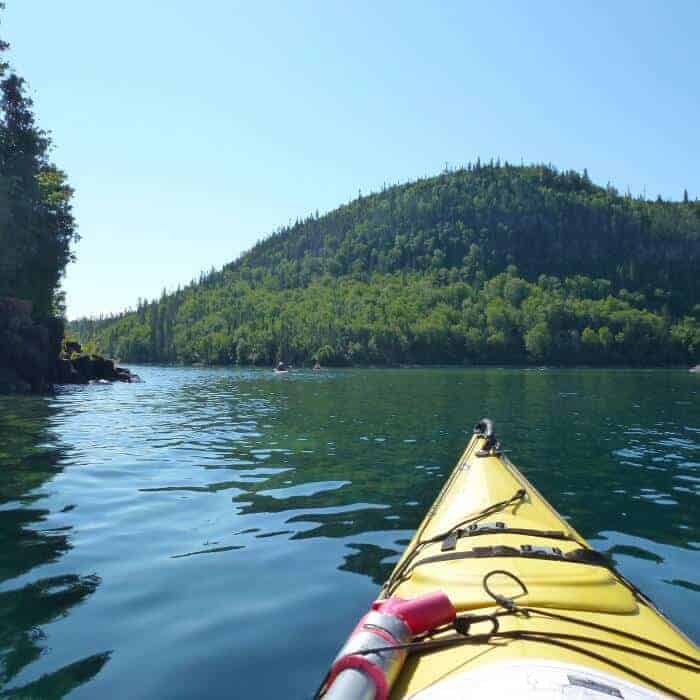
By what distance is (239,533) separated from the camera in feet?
30.6

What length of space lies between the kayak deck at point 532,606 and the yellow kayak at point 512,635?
0.03 feet

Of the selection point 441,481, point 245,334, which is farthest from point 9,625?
point 245,334

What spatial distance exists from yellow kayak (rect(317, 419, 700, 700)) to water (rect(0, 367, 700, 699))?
1761 millimetres

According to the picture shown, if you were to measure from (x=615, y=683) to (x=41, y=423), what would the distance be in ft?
79.1

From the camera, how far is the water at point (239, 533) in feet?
17.7

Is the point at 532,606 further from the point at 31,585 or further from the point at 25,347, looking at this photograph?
the point at 25,347

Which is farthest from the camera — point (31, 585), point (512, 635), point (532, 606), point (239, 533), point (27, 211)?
point (27, 211)

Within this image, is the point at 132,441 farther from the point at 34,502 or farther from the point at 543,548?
the point at 543,548

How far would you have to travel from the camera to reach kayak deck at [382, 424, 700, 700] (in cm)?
334

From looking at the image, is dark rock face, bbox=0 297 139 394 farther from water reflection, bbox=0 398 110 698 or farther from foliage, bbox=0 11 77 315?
water reflection, bbox=0 398 110 698

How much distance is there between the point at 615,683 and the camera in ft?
10.5

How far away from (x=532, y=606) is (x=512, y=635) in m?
0.64

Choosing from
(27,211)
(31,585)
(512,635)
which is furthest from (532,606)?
(27,211)

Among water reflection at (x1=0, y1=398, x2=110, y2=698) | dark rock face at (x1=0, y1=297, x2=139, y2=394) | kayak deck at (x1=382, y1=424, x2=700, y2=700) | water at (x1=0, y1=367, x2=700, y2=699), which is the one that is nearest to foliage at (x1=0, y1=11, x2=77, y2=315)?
dark rock face at (x1=0, y1=297, x2=139, y2=394)
